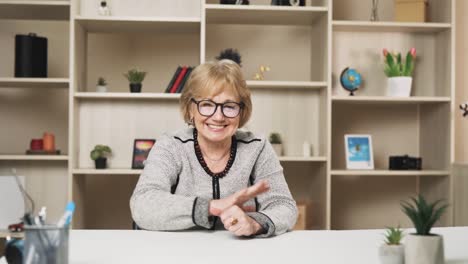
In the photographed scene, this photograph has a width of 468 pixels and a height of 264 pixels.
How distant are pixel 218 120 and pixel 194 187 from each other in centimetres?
24

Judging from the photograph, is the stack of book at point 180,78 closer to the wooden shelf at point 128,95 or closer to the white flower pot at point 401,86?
the wooden shelf at point 128,95

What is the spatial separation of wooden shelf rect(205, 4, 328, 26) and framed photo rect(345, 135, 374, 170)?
75cm

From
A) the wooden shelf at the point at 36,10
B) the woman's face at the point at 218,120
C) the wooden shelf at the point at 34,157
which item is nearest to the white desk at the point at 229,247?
the woman's face at the point at 218,120

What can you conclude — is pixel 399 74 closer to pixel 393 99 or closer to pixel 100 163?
pixel 393 99

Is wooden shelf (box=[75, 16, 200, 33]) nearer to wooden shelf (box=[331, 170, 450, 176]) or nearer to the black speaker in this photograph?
the black speaker

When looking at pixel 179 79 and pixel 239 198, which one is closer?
pixel 239 198

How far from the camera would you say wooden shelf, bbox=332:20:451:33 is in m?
3.72

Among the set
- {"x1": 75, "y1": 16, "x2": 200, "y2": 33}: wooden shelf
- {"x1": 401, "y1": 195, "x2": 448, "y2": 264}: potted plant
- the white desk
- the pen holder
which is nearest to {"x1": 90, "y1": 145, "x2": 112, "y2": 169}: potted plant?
{"x1": 75, "y1": 16, "x2": 200, "y2": 33}: wooden shelf

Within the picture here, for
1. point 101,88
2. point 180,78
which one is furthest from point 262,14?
point 101,88

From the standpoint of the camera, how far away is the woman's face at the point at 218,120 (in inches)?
83.5

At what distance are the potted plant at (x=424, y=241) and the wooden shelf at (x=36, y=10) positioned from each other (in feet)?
9.16

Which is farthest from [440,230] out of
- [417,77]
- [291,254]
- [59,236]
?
[417,77]

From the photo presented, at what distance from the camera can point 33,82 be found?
3.63 meters

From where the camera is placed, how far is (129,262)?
142cm
